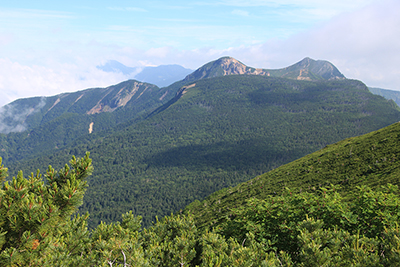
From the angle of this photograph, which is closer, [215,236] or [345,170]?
[215,236]

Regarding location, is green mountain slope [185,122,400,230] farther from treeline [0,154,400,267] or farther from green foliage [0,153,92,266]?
green foliage [0,153,92,266]

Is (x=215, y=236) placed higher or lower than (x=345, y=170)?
higher

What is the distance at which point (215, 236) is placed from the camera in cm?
1880

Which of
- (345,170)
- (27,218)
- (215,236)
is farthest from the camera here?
(345,170)

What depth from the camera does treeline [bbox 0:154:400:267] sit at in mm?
10375

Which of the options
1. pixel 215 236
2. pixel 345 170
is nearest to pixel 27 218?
pixel 215 236

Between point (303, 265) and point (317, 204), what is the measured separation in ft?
29.7

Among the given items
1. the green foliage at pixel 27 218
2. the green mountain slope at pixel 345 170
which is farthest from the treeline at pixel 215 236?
the green mountain slope at pixel 345 170

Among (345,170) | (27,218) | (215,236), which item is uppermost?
(27,218)

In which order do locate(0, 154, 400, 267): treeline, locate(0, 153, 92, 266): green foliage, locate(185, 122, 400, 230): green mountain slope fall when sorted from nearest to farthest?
locate(0, 153, 92, 266): green foliage < locate(0, 154, 400, 267): treeline < locate(185, 122, 400, 230): green mountain slope

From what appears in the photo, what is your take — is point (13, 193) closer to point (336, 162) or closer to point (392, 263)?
point (392, 263)

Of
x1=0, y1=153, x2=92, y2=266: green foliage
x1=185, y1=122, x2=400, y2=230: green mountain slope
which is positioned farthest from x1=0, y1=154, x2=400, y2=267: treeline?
x1=185, y1=122, x2=400, y2=230: green mountain slope

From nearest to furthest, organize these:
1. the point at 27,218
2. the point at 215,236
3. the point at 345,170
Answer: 1. the point at 27,218
2. the point at 215,236
3. the point at 345,170

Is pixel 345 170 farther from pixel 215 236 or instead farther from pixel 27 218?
pixel 27 218
